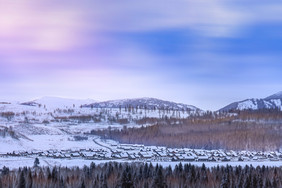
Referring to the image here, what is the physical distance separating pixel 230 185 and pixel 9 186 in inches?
975

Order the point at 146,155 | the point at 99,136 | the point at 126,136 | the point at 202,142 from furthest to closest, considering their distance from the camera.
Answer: the point at 99,136 < the point at 126,136 < the point at 202,142 < the point at 146,155

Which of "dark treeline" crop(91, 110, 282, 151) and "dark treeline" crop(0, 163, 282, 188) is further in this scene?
"dark treeline" crop(91, 110, 282, 151)

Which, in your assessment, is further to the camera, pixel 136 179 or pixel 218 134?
pixel 218 134

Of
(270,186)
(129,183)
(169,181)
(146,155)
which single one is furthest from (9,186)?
(146,155)

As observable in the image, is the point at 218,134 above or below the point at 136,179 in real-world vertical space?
above

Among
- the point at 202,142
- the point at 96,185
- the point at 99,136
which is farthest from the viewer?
Result: the point at 99,136

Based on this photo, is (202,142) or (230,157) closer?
(230,157)

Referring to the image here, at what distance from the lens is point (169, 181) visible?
51.5 m

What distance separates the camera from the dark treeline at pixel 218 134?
127m

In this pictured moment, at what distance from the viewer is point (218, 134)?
5458 inches

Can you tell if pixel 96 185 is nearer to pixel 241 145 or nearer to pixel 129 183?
pixel 129 183

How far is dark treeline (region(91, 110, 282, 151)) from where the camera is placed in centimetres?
12659

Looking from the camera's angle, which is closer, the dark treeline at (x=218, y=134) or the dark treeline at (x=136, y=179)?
the dark treeline at (x=136, y=179)

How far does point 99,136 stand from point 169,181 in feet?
406
